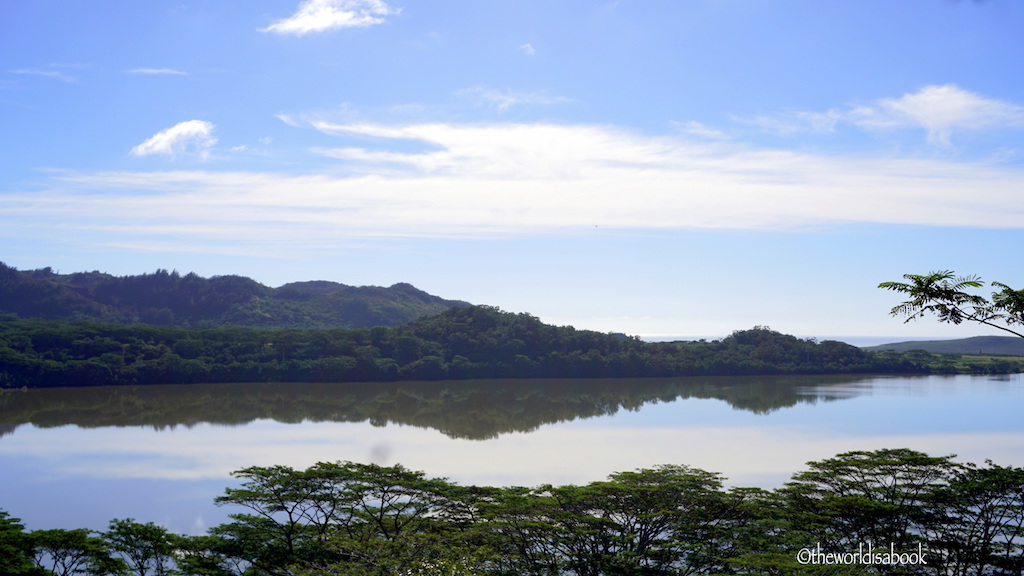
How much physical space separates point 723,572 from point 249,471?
6.53 m

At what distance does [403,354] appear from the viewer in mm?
52562

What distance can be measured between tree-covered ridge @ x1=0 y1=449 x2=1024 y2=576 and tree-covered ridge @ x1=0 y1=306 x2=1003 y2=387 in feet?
119

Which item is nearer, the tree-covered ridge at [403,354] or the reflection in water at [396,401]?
the reflection in water at [396,401]

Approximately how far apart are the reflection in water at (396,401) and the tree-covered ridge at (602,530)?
47.5ft

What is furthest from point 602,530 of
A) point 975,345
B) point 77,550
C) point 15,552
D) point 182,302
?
point 975,345

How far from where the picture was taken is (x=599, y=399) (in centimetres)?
3947

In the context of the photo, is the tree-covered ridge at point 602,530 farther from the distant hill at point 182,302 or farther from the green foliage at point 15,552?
the distant hill at point 182,302

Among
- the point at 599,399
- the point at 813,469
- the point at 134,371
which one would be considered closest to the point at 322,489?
the point at 813,469

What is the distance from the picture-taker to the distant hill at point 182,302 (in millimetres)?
75250

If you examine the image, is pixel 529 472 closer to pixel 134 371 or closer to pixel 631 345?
pixel 134 371

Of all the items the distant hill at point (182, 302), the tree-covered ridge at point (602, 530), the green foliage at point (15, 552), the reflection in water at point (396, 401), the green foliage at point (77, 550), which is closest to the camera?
the green foliage at point (15, 552)

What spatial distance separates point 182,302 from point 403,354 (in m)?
43.0

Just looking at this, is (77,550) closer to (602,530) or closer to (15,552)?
(15,552)

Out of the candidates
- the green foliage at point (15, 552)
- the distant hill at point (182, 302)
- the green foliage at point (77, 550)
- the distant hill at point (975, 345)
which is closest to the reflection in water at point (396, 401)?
the green foliage at point (77, 550)
